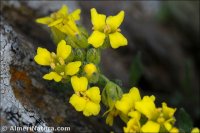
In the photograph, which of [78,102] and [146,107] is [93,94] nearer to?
[78,102]

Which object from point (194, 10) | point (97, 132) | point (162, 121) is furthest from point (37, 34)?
point (194, 10)

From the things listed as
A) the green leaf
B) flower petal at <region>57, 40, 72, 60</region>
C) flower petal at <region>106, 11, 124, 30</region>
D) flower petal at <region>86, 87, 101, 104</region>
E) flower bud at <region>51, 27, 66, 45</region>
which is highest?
flower petal at <region>106, 11, 124, 30</region>

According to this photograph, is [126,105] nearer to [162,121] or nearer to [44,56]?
[162,121]

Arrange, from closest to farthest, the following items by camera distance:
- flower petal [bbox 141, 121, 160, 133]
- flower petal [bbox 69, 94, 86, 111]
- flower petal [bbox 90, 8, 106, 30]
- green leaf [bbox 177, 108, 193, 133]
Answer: flower petal [bbox 141, 121, 160, 133], flower petal [bbox 69, 94, 86, 111], flower petal [bbox 90, 8, 106, 30], green leaf [bbox 177, 108, 193, 133]

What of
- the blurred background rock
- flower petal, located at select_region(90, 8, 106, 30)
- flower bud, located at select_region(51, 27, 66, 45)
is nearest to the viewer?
flower petal, located at select_region(90, 8, 106, 30)

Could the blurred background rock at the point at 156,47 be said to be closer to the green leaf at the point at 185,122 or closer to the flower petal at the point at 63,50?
the green leaf at the point at 185,122

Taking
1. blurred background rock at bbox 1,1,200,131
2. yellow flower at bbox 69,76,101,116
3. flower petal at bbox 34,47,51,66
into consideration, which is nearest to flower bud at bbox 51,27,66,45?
flower petal at bbox 34,47,51,66

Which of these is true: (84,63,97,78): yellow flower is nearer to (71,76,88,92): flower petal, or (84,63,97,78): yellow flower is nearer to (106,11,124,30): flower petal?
(71,76,88,92): flower petal

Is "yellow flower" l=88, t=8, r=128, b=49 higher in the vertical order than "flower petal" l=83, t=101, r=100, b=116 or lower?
higher
